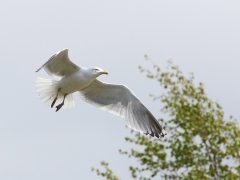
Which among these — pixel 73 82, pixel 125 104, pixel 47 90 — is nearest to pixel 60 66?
pixel 73 82

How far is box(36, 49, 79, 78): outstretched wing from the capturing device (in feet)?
29.3

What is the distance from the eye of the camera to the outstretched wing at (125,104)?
10047 mm

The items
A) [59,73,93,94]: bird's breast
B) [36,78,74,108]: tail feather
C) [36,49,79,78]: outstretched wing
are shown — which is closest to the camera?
[36,49,79,78]: outstretched wing

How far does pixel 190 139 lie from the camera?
691 cm

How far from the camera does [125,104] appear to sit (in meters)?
10.2

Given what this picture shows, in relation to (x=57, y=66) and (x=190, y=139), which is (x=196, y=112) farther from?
(x=57, y=66)

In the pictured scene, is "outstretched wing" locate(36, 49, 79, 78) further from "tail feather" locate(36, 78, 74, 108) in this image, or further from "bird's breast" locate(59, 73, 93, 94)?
"tail feather" locate(36, 78, 74, 108)

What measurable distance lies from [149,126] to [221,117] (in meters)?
3.27

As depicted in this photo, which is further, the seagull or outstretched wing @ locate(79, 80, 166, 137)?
outstretched wing @ locate(79, 80, 166, 137)

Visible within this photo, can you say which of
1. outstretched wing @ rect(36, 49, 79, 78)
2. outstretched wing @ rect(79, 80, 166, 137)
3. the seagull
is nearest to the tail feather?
the seagull

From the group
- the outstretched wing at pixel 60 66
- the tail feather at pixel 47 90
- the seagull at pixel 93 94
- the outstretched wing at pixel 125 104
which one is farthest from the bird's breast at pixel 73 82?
the outstretched wing at pixel 125 104

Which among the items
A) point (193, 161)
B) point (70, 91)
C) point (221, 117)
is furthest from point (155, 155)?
point (70, 91)

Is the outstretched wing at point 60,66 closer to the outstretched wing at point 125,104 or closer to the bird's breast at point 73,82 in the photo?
the bird's breast at point 73,82

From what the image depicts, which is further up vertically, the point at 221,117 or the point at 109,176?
the point at 221,117
